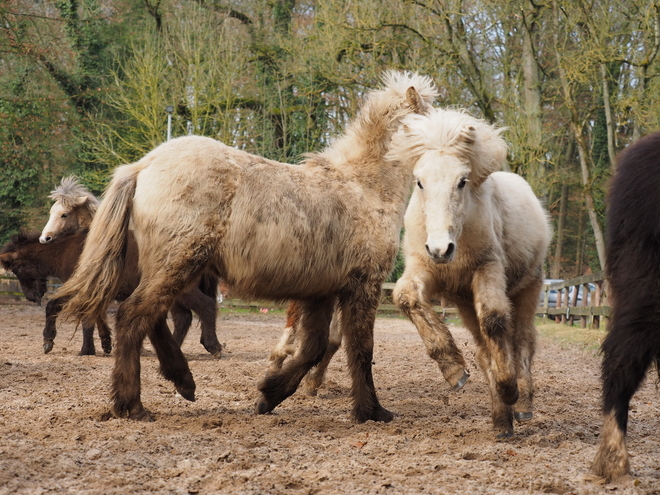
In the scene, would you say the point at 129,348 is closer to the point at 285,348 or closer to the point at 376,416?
the point at 376,416

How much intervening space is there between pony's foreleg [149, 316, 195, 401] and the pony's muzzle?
76.8 inches

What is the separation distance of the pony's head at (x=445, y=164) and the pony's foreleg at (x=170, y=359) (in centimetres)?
201

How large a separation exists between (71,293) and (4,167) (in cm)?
2258

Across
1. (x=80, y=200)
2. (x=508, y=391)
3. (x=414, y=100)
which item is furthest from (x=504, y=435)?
(x=80, y=200)

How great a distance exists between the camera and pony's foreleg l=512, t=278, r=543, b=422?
5918 mm

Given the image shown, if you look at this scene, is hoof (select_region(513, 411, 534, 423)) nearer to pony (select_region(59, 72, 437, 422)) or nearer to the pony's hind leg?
pony (select_region(59, 72, 437, 422))

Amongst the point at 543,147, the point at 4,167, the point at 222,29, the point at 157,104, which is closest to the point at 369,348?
the point at 543,147

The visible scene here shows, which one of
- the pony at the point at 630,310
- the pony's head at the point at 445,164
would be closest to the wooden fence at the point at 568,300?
the pony's head at the point at 445,164

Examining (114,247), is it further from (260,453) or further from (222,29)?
(222,29)

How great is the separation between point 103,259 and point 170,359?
888 millimetres

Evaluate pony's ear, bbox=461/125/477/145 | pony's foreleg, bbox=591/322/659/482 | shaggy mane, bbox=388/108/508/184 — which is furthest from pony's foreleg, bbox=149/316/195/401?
pony's foreleg, bbox=591/322/659/482

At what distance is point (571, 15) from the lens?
61.6ft

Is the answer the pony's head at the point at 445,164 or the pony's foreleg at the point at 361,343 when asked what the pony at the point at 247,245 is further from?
the pony's head at the point at 445,164

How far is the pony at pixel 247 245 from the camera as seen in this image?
16.6ft
